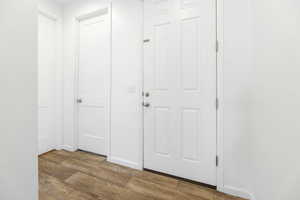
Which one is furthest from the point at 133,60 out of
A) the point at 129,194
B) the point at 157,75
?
the point at 129,194

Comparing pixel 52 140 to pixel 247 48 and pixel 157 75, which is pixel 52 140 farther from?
pixel 247 48

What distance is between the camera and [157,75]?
1.75 meters

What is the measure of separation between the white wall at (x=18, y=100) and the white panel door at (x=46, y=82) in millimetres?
1665

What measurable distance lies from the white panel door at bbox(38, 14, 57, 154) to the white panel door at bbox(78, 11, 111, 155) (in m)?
0.51

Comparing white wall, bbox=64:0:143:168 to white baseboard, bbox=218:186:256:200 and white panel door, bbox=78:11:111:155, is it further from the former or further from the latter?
white baseboard, bbox=218:186:256:200

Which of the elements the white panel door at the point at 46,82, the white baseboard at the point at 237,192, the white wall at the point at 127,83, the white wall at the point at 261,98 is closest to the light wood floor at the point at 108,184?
the white baseboard at the point at 237,192

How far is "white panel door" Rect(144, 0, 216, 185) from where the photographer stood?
58.1 inches

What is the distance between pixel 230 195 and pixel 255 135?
2.27 feet

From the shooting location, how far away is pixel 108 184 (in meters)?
1.51

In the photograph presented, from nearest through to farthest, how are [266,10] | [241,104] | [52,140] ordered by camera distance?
1. [266,10]
2. [241,104]
3. [52,140]

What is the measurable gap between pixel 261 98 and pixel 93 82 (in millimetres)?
2386

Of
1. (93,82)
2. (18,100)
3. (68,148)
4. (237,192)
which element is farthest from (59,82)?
(237,192)

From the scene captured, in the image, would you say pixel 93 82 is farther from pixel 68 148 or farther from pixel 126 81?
pixel 68 148

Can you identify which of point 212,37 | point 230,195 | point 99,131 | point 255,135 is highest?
point 212,37
